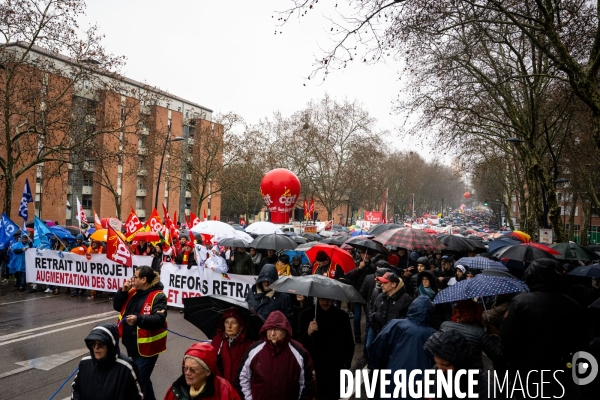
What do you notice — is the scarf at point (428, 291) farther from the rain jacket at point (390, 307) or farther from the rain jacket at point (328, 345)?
the rain jacket at point (328, 345)

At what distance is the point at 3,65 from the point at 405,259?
Answer: 50.4ft

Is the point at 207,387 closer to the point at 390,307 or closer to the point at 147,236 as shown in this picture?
the point at 390,307

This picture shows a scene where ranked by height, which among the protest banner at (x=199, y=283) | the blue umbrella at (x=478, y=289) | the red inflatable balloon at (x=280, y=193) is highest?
the red inflatable balloon at (x=280, y=193)

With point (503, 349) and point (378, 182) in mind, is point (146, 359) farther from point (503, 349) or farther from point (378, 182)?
point (378, 182)

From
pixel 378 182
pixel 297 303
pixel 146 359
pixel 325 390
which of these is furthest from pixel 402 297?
pixel 378 182

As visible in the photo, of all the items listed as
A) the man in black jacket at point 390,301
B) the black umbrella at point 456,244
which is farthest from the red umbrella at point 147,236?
the man in black jacket at point 390,301

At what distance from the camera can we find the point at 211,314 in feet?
15.9

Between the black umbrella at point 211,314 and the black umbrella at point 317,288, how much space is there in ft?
2.65

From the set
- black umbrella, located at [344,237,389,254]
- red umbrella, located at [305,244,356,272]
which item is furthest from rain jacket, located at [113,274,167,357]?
black umbrella, located at [344,237,389,254]

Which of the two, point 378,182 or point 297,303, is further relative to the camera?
point 378,182

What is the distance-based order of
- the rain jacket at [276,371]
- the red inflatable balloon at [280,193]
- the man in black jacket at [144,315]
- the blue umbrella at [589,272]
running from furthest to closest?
1. the red inflatable balloon at [280,193]
2. the blue umbrella at [589,272]
3. the man in black jacket at [144,315]
4. the rain jacket at [276,371]

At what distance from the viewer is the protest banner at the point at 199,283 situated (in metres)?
11.2

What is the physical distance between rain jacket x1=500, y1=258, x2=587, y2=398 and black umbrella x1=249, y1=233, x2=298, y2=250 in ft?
24.7

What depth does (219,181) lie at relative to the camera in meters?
46.9
